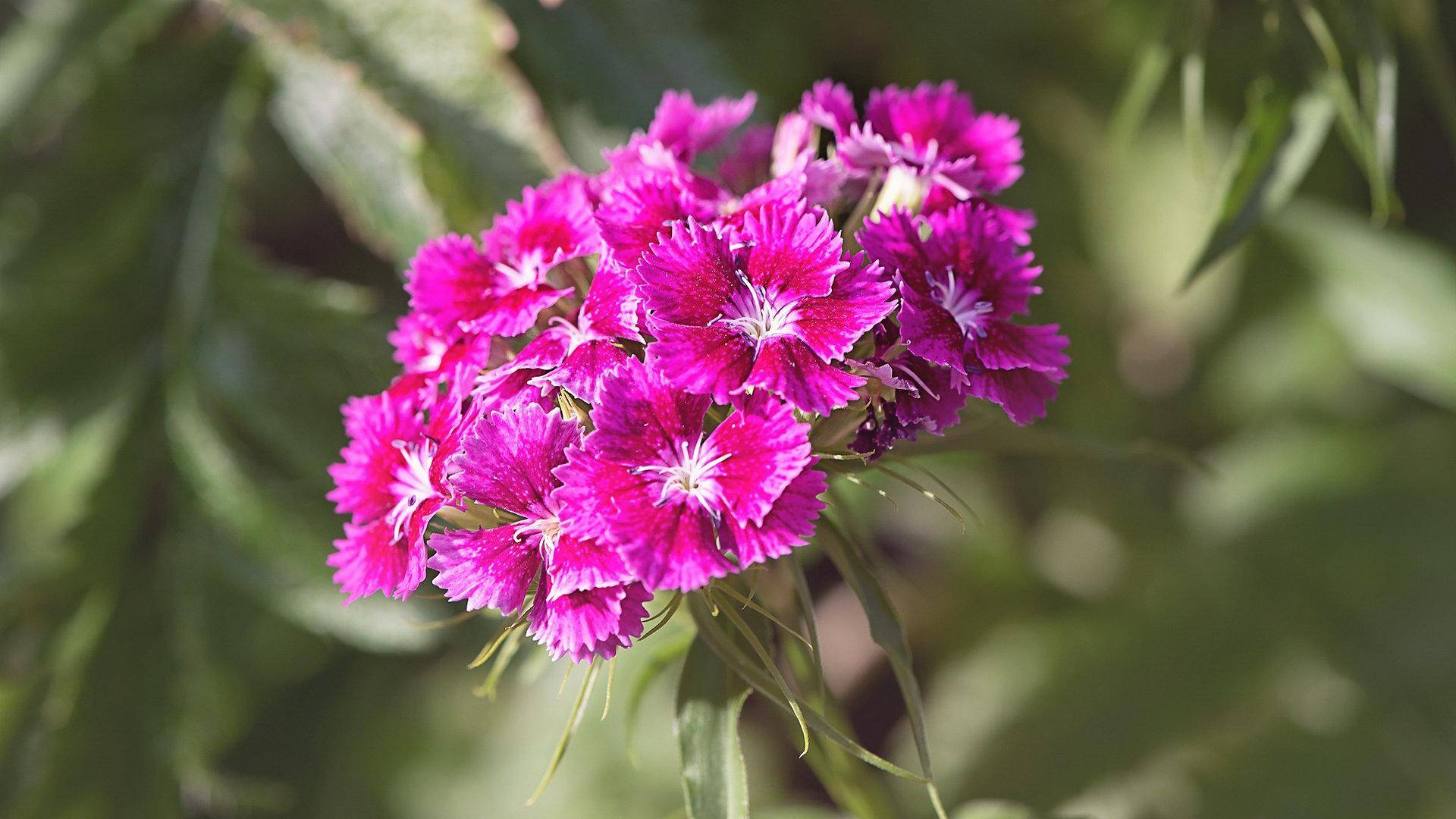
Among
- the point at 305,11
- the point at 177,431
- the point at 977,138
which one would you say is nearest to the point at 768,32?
the point at 305,11

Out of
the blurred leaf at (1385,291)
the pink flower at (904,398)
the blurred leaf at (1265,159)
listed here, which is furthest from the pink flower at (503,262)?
the blurred leaf at (1385,291)

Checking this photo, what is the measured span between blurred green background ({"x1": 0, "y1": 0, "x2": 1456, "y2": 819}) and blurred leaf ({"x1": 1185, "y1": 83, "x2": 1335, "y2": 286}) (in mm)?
25

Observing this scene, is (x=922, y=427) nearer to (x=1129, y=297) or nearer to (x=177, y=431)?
(x=177, y=431)

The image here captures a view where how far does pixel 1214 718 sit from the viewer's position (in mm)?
1511

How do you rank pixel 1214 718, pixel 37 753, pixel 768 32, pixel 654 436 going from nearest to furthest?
pixel 654 436 < pixel 37 753 < pixel 768 32 < pixel 1214 718

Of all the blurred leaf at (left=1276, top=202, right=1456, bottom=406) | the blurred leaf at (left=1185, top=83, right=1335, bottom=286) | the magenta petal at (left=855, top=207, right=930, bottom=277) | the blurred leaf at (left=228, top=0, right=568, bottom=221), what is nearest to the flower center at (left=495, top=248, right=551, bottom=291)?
the magenta petal at (left=855, top=207, right=930, bottom=277)

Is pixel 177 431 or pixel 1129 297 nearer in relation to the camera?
pixel 177 431

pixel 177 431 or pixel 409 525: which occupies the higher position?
pixel 409 525

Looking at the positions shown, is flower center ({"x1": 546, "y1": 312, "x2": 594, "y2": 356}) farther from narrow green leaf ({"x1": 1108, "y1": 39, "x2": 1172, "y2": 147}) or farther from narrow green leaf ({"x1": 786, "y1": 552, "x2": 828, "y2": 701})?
narrow green leaf ({"x1": 1108, "y1": 39, "x2": 1172, "y2": 147})

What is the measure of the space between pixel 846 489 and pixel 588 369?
2.18 ft

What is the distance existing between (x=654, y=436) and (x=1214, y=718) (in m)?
1.26

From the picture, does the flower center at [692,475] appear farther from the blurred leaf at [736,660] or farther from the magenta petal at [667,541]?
the blurred leaf at [736,660]

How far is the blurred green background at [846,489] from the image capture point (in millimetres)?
1095

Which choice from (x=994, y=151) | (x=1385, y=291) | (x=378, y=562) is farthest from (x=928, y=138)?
(x=1385, y=291)
